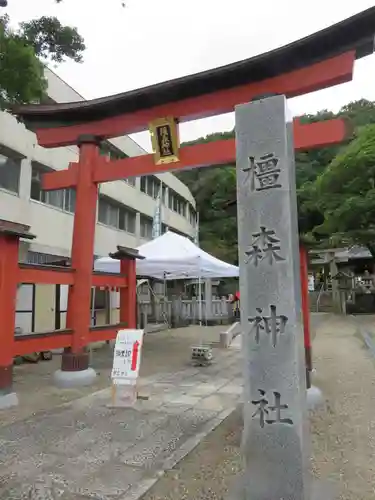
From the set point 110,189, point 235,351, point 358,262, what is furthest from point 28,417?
point 358,262

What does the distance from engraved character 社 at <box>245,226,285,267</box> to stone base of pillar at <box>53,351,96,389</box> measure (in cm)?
475

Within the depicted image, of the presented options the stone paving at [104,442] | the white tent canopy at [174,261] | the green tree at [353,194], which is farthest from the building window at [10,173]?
the green tree at [353,194]

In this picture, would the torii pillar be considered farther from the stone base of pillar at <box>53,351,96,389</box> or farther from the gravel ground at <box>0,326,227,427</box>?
the gravel ground at <box>0,326,227,427</box>

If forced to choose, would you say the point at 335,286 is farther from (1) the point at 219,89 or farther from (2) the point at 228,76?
(2) the point at 228,76

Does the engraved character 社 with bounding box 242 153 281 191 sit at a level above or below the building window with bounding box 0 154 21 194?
below

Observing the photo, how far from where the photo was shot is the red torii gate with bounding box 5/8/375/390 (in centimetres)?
575

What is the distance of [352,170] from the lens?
65.4 ft

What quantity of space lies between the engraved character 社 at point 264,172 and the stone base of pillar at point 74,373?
4.97 metres

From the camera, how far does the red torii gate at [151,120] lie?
5.75 meters

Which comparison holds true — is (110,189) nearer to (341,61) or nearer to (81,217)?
(81,217)

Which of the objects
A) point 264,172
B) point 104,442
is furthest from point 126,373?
point 264,172

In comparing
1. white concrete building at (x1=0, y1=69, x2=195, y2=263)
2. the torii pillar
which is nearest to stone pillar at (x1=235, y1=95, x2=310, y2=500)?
the torii pillar

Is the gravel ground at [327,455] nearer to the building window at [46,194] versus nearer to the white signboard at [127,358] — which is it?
the white signboard at [127,358]

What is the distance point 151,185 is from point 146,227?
96.9 inches
